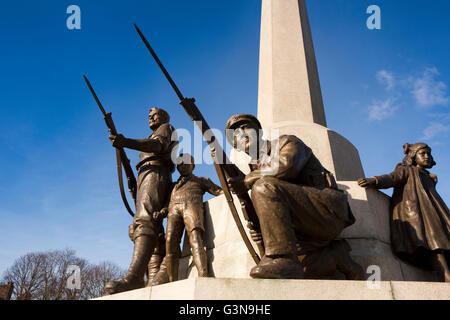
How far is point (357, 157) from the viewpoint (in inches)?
249

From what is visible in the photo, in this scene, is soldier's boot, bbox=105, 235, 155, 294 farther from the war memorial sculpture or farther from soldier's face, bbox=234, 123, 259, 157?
soldier's face, bbox=234, 123, 259, 157

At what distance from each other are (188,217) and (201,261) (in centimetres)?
68

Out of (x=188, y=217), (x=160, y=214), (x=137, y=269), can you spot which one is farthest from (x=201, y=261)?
(x=160, y=214)

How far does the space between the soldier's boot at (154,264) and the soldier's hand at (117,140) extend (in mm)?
1713

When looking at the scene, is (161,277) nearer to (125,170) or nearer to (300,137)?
(125,170)

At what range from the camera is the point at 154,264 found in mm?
5652

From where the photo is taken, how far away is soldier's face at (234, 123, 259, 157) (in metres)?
4.77

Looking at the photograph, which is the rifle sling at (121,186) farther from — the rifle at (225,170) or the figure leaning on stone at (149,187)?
the rifle at (225,170)

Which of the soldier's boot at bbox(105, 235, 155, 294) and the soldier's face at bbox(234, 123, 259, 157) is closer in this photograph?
the soldier's boot at bbox(105, 235, 155, 294)

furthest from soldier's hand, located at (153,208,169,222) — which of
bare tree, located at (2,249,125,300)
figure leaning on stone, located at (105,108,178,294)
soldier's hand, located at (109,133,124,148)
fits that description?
bare tree, located at (2,249,125,300)

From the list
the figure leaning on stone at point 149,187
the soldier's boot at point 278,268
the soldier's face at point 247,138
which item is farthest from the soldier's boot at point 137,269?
the soldier's boot at point 278,268
